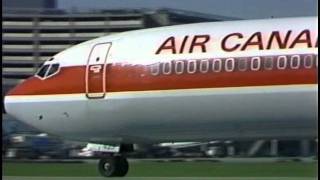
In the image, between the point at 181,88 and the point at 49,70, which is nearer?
the point at 181,88

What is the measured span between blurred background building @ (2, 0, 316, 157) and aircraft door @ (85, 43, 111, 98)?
7.43m

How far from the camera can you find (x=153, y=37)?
55.4 feet

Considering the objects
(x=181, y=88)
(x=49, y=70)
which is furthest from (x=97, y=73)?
(x=181, y=88)

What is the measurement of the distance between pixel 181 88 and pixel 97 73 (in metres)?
1.94

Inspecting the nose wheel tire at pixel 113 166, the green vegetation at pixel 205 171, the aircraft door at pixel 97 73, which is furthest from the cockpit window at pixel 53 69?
the green vegetation at pixel 205 171

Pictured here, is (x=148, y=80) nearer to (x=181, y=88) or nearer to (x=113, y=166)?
(x=181, y=88)

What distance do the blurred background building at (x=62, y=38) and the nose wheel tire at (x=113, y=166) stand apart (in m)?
6.71

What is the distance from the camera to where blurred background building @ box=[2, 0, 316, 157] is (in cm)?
2833

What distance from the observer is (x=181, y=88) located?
15.9 metres

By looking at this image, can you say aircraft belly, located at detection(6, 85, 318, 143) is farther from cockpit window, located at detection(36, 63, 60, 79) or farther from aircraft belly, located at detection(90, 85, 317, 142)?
cockpit window, located at detection(36, 63, 60, 79)

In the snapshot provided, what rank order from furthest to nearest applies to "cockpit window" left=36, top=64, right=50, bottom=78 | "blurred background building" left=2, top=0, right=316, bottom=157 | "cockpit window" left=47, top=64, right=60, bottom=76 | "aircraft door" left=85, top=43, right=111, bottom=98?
"blurred background building" left=2, top=0, right=316, bottom=157
"cockpit window" left=36, top=64, right=50, bottom=78
"cockpit window" left=47, top=64, right=60, bottom=76
"aircraft door" left=85, top=43, right=111, bottom=98

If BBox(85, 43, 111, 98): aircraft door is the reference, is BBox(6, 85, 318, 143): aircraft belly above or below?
below

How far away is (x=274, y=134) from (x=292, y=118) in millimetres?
743

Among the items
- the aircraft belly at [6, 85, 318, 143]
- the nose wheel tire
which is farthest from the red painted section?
the nose wheel tire
